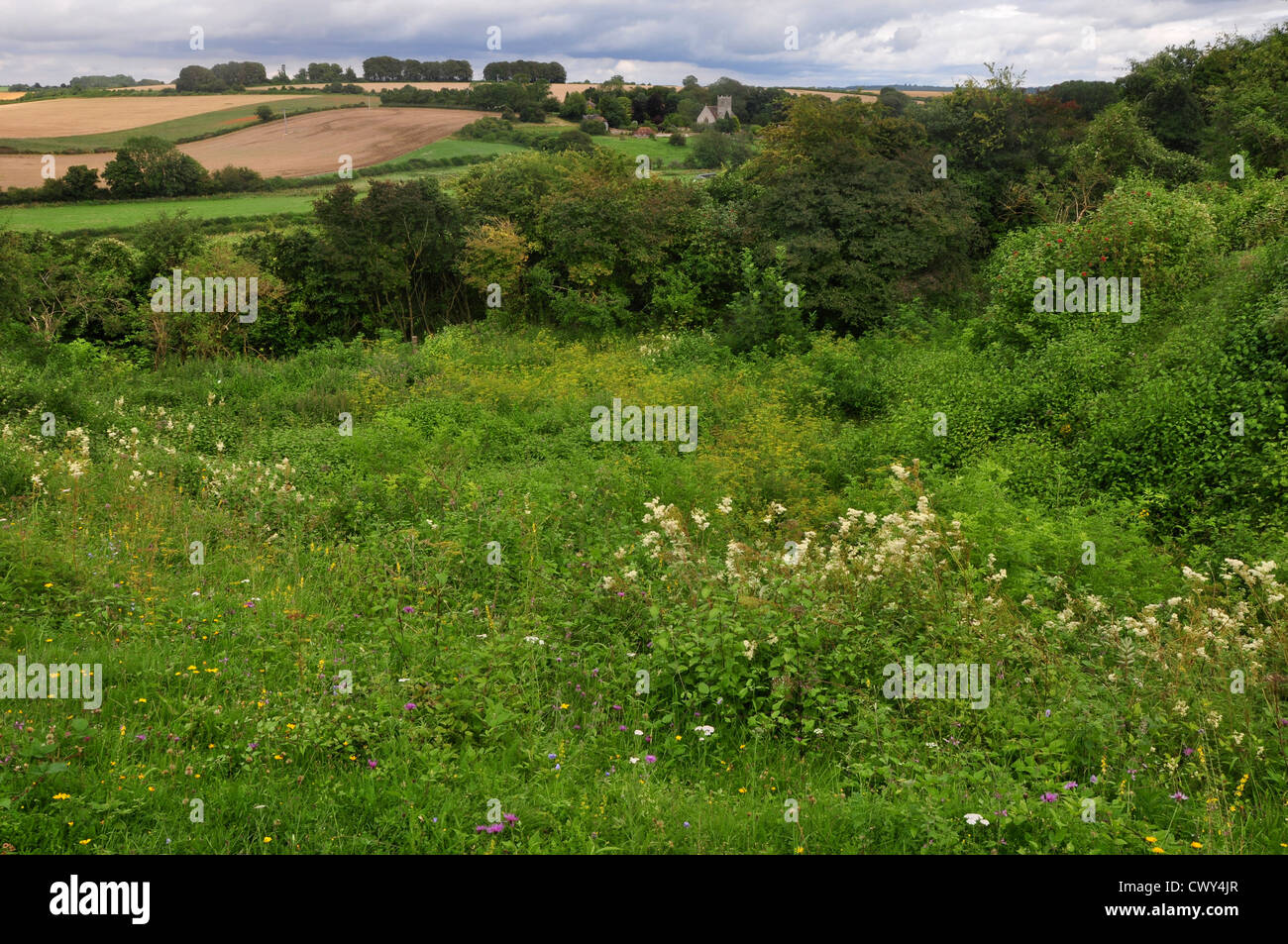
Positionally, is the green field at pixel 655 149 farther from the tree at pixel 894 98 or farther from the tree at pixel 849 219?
the tree at pixel 849 219

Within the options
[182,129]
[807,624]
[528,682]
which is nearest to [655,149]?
[182,129]

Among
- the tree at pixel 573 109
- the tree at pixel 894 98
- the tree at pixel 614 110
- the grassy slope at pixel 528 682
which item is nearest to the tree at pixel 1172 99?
the tree at pixel 894 98

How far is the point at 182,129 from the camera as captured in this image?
92.3 feet

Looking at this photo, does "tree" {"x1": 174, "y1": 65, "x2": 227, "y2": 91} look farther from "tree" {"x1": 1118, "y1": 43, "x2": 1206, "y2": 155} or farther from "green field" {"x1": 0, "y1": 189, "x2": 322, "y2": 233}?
"tree" {"x1": 1118, "y1": 43, "x2": 1206, "y2": 155}

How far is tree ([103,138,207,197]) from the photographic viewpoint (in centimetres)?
2325

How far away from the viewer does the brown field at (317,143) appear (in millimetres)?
A: 25969

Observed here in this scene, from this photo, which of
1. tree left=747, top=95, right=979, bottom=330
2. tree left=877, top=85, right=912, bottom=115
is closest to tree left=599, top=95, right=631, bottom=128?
tree left=877, top=85, right=912, bottom=115

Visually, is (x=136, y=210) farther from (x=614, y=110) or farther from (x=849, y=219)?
(x=614, y=110)

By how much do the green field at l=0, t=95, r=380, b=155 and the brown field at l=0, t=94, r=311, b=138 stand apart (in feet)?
1.33

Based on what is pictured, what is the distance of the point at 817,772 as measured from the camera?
14.5 ft

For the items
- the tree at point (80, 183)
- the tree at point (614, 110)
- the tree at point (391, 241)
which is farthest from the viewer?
the tree at point (614, 110)

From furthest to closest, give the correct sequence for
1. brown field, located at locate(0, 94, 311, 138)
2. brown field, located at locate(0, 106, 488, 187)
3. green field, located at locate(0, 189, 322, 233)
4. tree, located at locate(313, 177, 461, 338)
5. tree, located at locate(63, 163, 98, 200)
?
brown field, located at locate(0, 106, 488, 187), brown field, located at locate(0, 94, 311, 138), tree, located at locate(63, 163, 98, 200), green field, located at locate(0, 189, 322, 233), tree, located at locate(313, 177, 461, 338)

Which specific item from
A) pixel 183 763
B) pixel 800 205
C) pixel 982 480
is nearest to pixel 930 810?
pixel 183 763

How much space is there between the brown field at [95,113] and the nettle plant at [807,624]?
28.7 meters
